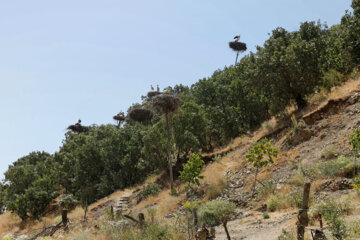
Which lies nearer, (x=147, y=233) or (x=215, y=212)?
(x=147, y=233)

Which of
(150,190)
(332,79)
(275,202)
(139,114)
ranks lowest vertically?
(275,202)

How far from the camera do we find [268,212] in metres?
10.3

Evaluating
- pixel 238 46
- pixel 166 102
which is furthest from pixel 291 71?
pixel 238 46

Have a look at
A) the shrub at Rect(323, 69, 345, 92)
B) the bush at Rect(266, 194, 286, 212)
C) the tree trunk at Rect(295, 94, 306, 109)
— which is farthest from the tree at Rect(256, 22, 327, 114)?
the bush at Rect(266, 194, 286, 212)

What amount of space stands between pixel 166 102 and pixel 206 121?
5749 millimetres

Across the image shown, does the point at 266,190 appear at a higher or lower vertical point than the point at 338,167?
lower

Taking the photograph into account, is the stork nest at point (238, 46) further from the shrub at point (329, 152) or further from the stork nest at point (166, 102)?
the shrub at point (329, 152)

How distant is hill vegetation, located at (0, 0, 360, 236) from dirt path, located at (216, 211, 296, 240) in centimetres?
1015

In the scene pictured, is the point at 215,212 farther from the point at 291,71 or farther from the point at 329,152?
the point at 291,71

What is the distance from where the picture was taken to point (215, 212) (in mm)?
10945

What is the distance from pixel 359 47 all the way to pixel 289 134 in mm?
5656

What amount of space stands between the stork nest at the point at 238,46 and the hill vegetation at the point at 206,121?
17.7 ft

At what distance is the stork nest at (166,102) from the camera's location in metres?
18.8

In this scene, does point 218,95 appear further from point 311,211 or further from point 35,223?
point 311,211
